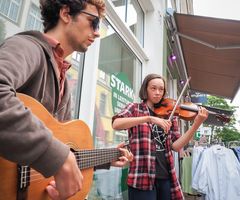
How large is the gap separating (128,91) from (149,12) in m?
1.67

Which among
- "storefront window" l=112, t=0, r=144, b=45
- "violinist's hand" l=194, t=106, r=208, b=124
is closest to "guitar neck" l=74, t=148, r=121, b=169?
"violinist's hand" l=194, t=106, r=208, b=124

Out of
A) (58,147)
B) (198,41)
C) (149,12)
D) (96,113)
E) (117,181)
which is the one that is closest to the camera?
(58,147)

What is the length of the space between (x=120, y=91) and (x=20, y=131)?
6.67ft

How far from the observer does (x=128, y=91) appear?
277 centimetres

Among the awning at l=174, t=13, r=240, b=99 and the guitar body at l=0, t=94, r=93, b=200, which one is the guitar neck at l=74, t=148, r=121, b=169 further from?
the awning at l=174, t=13, r=240, b=99

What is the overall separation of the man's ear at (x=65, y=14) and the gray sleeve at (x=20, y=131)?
1.37ft

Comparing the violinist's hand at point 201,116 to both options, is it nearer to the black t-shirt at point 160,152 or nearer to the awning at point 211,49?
the black t-shirt at point 160,152

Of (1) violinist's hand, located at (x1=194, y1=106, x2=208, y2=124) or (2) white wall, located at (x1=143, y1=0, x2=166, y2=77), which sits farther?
(2) white wall, located at (x1=143, y1=0, x2=166, y2=77)

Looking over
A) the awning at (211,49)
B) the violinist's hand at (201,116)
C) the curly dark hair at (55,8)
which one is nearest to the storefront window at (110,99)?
the violinist's hand at (201,116)

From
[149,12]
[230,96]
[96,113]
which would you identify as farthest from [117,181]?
[230,96]

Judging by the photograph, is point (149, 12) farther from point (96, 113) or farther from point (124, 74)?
point (96, 113)

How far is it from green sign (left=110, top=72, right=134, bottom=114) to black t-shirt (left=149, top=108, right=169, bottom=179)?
650mm

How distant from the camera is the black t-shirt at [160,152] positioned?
1.67 meters

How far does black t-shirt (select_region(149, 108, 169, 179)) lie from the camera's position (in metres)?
1.67
